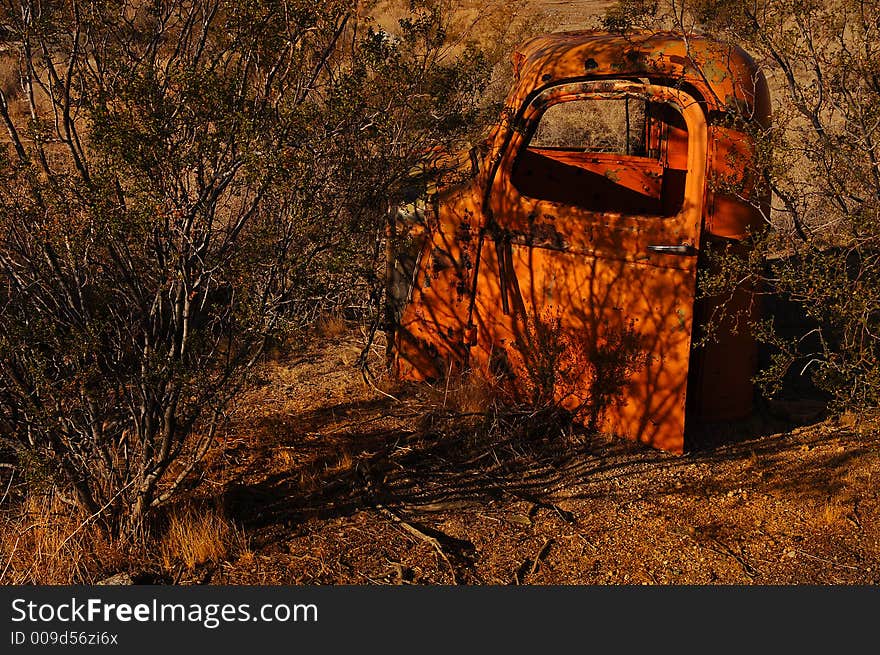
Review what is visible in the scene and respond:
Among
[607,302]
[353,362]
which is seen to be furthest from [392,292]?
[607,302]

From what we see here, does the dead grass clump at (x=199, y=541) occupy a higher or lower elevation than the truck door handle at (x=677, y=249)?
lower

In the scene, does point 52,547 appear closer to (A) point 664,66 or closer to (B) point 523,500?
(B) point 523,500

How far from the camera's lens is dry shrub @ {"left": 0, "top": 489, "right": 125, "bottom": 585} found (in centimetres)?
337

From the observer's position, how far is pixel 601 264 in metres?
4.43

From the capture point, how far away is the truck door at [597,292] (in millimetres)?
4234

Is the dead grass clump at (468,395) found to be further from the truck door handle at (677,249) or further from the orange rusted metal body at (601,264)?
the truck door handle at (677,249)

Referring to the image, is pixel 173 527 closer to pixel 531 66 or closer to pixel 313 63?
pixel 313 63

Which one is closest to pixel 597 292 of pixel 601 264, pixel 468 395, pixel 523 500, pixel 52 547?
pixel 601 264

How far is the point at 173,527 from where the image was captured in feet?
11.9

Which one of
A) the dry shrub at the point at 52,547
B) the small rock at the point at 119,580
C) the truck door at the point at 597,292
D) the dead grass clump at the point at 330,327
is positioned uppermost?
the truck door at the point at 597,292

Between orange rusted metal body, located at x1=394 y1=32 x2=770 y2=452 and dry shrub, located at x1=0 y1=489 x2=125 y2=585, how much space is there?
2.25 metres

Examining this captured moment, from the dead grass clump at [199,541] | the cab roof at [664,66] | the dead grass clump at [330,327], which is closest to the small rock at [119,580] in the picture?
the dead grass clump at [199,541]

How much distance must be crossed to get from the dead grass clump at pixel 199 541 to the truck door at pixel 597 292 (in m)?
1.87

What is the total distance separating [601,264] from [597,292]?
0.51ft
